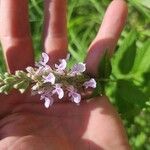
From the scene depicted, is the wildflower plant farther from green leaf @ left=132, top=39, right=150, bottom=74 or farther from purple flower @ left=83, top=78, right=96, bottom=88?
green leaf @ left=132, top=39, right=150, bottom=74

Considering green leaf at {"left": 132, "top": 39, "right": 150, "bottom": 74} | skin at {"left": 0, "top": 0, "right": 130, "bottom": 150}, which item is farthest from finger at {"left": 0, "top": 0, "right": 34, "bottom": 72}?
green leaf at {"left": 132, "top": 39, "right": 150, "bottom": 74}

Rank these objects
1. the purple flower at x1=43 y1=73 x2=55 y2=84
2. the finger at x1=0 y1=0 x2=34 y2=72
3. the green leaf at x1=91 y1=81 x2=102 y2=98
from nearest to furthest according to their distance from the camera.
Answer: the purple flower at x1=43 y1=73 x2=55 y2=84 → the green leaf at x1=91 y1=81 x2=102 y2=98 → the finger at x1=0 y1=0 x2=34 y2=72

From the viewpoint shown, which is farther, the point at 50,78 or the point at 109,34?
the point at 109,34

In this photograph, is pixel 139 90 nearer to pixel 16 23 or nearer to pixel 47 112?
pixel 47 112

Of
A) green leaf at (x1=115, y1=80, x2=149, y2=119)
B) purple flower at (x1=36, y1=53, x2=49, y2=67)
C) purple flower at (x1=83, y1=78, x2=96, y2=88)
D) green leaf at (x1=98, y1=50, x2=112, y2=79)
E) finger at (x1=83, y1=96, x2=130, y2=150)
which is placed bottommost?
finger at (x1=83, y1=96, x2=130, y2=150)

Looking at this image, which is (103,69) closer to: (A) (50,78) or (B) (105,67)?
(B) (105,67)

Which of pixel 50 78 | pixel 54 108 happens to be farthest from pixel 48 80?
pixel 54 108

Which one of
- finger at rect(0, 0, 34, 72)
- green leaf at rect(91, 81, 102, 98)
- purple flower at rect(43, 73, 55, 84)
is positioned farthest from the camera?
finger at rect(0, 0, 34, 72)
